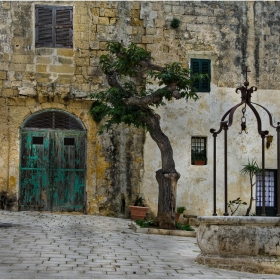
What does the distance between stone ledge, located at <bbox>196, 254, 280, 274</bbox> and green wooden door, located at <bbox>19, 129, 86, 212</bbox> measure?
278 inches

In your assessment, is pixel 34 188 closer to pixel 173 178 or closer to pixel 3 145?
pixel 3 145

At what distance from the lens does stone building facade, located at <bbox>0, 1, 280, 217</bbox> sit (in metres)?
14.1

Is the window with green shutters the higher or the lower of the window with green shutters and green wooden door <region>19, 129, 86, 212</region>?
the higher

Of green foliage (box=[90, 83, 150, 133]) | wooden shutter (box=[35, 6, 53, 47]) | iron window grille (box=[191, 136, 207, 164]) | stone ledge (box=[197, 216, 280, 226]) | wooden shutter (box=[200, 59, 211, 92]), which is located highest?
wooden shutter (box=[35, 6, 53, 47])

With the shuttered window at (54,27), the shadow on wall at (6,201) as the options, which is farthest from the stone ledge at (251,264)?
the shuttered window at (54,27)

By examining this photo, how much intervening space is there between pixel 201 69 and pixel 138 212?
441 cm

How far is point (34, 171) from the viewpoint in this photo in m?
14.2

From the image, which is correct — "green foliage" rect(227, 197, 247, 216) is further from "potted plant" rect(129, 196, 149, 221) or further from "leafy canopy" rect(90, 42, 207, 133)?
"leafy canopy" rect(90, 42, 207, 133)

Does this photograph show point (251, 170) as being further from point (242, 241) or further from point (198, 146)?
point (242, 241)

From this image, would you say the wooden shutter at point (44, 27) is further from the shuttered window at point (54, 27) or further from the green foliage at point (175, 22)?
the green foliage at point (175, 22)

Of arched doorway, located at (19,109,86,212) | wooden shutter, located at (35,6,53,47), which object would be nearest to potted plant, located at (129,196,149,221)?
arched doorway, located at (19,109,86,212)

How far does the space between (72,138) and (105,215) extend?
7.40ft

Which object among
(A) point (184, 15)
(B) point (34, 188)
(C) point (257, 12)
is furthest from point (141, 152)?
(C) point (257, 12)

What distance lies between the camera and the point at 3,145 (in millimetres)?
13961
